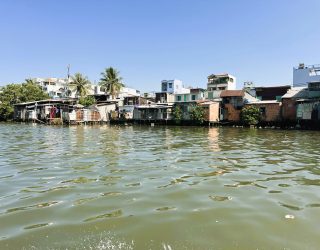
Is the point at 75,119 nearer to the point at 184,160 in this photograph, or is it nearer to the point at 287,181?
the point at 184,160

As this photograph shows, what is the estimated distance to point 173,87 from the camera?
7150cm

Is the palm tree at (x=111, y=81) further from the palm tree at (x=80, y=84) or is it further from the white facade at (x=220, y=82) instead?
the white facade at (x=220, y=82)

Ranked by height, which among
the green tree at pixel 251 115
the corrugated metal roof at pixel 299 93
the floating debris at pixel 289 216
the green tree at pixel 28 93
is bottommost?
Answer: the floating debris at pixel 289 216

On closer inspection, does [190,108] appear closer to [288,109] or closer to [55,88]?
[288,109]

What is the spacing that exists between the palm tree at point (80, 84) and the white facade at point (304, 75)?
4310cm

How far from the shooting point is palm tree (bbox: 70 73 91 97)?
65562 millimetres

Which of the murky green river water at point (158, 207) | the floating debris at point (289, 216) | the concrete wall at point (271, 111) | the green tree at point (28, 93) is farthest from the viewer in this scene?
the green tree at point (28, 93)

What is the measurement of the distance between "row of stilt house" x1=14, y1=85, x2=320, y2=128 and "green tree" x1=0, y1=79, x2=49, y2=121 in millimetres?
2199

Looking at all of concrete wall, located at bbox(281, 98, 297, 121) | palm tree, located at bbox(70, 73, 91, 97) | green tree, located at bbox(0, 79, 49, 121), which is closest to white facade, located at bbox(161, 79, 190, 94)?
palm tree, located at bbox(70, 73, 91, 97)

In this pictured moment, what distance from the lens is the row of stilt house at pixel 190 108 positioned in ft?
137

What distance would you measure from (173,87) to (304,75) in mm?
29238

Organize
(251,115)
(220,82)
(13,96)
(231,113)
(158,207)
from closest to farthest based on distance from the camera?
(158,207) < (251,115) < (231,113) < (220,82) < (13,96)

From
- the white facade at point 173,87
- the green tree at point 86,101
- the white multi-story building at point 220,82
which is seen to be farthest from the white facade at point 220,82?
the green tree at point 86,101

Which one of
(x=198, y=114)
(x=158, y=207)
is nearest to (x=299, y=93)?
(x=198, y=114)
